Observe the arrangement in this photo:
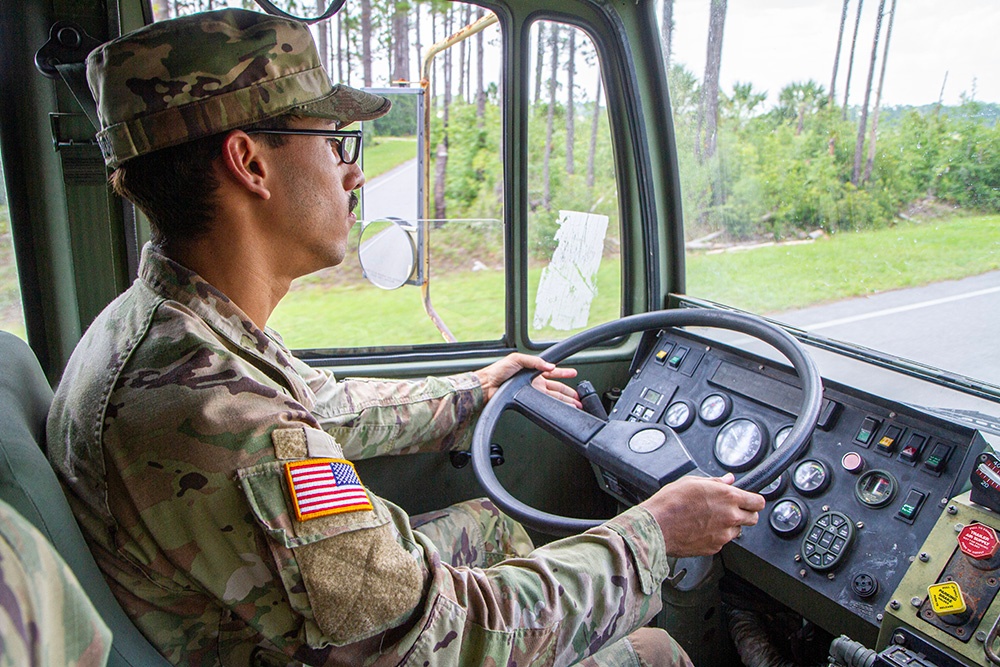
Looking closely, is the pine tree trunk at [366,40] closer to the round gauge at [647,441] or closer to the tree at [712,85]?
the tree at [712,85]

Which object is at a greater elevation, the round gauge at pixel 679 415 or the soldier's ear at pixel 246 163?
the soldier's ear at pixel 246 163

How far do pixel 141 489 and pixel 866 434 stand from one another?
55.4 inches

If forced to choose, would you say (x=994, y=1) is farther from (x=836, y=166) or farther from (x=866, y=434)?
(x=866, y=434)

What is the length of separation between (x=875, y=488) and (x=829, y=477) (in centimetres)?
10

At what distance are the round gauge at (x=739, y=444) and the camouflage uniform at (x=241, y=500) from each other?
0.53m

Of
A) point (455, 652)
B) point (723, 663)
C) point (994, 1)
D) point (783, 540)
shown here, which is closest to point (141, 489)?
point (455, 652)

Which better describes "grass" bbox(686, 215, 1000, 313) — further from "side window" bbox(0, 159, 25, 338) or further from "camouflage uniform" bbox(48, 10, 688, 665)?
"side window" bbox(0, 159, 25, 338)

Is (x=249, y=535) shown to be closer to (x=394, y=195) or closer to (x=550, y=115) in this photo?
(x=394, y=195)

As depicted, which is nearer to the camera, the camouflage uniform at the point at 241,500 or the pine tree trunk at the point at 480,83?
the camouflage uniform at the point at 241,500

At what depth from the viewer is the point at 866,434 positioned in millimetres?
1691

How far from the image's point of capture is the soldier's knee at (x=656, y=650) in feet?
5.22

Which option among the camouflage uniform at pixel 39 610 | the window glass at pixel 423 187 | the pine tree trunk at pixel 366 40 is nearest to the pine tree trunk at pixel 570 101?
the window glass at pixel 423 187

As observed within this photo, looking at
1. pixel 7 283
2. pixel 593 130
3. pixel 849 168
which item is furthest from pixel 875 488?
pixel 7 283

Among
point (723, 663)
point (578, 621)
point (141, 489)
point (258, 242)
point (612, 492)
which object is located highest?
point (258, 242)
